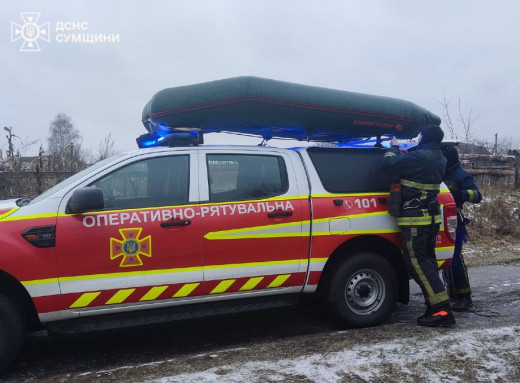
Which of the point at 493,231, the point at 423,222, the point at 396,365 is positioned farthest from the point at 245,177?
the point at 493,231

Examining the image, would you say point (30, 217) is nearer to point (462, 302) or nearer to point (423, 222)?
point (423, 222)

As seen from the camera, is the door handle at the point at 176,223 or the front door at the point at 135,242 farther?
the door handle at the point at 176,223

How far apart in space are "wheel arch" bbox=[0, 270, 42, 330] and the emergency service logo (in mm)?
713

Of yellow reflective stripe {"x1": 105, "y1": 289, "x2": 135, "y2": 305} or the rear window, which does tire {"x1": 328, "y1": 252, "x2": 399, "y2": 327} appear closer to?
the rear window

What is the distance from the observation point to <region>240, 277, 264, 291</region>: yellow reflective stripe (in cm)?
412

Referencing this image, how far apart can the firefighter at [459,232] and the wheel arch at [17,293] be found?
14.1ft

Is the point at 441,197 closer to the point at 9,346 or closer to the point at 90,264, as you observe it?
the point at 90,264

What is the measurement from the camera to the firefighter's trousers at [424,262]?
449 centimetres

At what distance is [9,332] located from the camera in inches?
137

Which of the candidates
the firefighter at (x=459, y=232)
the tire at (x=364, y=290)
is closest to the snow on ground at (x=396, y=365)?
the tire at (x=364, y=290)

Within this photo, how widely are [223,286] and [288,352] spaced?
777mm

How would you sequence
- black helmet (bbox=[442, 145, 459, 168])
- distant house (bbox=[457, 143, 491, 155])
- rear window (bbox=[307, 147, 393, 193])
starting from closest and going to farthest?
1. rear window (bbox=[307, 147, 393, 193])
2. black helmet (bbox=[442, 145, 459, 168])
3. distant house (bbox=[457, 143, 491, 155])

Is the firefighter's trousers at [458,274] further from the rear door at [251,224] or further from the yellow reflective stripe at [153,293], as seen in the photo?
the yellow reflective stripe at [153,293]

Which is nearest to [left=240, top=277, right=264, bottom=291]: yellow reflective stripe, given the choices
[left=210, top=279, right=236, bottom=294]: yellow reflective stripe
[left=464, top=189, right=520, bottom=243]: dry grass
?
[left=210, top=279, right=236, bottom=294]: yellow reflective stripe
